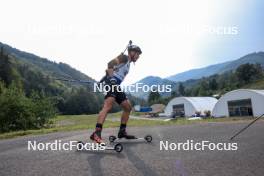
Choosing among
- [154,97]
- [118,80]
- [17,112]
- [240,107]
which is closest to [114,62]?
[118,80]

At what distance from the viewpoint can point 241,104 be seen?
56.6 m

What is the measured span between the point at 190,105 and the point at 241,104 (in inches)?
835

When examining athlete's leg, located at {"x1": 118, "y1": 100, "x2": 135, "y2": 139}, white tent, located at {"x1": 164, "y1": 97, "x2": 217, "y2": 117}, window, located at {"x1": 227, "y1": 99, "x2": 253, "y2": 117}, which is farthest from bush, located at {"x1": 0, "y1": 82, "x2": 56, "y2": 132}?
white tent, located at {"x1": 164, "y1": 97, "x2": 217, "y2": 117}

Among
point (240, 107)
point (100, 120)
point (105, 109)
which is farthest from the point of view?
point (240, 107)

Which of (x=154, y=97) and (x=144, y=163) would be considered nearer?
(x=144, y=163)

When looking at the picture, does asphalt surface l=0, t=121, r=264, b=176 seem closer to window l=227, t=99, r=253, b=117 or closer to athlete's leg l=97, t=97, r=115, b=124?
athlete's leg l=97, t=97, r=115, b=124

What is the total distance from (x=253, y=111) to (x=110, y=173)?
184 feet

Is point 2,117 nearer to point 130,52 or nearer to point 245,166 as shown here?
point 130,52

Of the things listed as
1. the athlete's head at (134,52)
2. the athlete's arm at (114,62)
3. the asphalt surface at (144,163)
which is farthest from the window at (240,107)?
the asphalt surface at (144,163)

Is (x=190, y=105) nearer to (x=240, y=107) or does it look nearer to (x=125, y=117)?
(x=240, y=107)

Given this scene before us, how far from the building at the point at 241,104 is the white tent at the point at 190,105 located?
1348cm

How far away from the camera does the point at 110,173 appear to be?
3674mm

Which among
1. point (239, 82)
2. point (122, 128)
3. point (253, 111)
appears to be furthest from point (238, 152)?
point (239, 82)

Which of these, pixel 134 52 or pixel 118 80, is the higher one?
pixel 134 52
